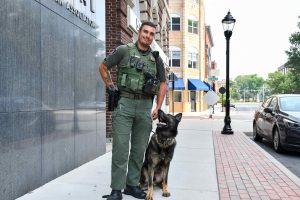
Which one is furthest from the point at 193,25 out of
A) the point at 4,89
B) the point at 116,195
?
the point at 4,89

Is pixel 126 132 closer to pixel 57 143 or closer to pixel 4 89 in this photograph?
pixel 4 89

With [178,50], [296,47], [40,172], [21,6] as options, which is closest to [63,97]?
[40,172]

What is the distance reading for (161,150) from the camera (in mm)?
4914

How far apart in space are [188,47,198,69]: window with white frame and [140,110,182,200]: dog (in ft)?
125

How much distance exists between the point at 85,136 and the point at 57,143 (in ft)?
4.53

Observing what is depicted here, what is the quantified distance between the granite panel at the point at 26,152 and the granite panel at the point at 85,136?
158 cm

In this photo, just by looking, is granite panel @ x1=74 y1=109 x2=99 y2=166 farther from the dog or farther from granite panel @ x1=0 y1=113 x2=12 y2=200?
granite panel @ x1=0 y1=113 x2=12 y2=200

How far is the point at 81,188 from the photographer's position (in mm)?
5633

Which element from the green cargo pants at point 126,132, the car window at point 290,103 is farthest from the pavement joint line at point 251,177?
the car window at point 290,103

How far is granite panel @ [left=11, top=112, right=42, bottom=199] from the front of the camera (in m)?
4.87

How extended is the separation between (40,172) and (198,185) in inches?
95.6

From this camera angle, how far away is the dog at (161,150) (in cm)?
476

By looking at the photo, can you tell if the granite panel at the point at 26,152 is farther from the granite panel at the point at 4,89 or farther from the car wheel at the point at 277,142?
the car wheel at the point at 277,142

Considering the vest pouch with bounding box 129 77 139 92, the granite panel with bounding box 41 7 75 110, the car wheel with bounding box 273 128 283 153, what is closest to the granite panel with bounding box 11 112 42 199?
the granite panel with bounding box 41 7 75 110
